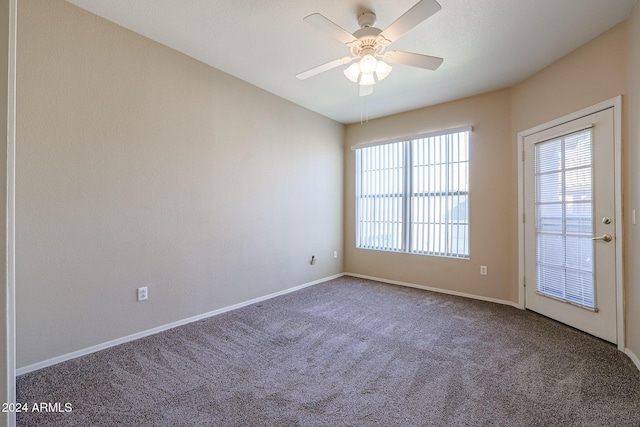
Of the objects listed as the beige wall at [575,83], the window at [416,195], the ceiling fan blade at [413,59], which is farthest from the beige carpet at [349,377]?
the ceiling fan blade at [413,59]

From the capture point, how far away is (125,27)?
246cm

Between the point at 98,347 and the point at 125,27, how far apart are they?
2701 millimetres

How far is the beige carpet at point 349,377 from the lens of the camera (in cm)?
159

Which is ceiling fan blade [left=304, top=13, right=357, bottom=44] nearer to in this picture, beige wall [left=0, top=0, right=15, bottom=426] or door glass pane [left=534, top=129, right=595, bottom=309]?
beige wall [left=0, top=0, right=15, bottom=426]

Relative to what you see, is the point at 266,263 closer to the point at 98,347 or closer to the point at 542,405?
the point at 98,347

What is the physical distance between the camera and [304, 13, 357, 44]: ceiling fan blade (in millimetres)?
1811

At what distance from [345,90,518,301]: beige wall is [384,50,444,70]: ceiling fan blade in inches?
76.4

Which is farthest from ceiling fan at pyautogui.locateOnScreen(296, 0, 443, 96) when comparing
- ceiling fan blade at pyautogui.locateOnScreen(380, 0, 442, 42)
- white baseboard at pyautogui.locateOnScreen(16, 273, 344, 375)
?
white baseboard at pyautogui.locateOnScreen(16, 273, 344, 375)

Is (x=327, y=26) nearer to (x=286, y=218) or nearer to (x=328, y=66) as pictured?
(x=328, y=66)

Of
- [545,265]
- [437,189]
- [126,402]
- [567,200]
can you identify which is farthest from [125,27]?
[545,265]

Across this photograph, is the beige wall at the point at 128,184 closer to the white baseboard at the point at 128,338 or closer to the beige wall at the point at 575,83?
the white baseboard at the point at 128,338

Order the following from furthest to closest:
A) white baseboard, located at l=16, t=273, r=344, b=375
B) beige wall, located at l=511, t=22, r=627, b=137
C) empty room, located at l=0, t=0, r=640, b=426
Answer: beige wall, located at l=511, t=22, r=627, b=137 < white baseboard, located at l=16, t=273, r=344, b=375 < empty room, located at l=0, t=0, r=640, b=426

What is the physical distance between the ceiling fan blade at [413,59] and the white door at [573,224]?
1.63 meters

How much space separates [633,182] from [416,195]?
233cm
